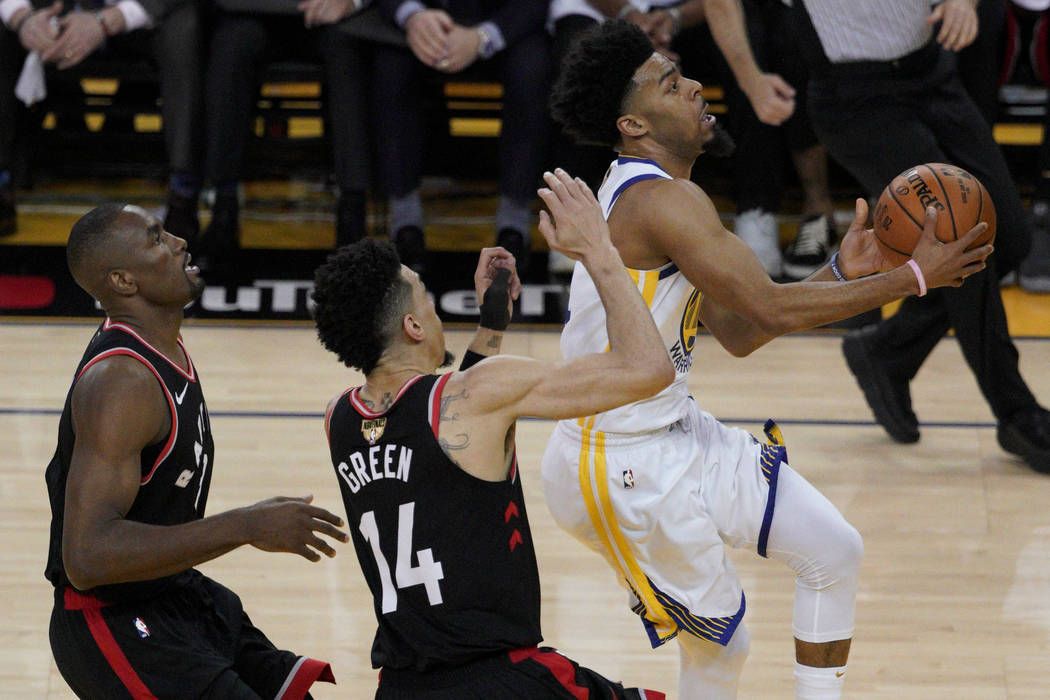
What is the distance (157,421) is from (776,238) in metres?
4.89

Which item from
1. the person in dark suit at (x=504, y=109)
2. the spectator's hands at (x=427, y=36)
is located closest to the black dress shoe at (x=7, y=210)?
the person in dark suit at (x=504, y=109)

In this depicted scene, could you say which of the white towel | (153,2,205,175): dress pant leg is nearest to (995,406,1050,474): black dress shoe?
(153,2,205,175): dress pant leg

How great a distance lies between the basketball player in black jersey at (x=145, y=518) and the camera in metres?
2.64

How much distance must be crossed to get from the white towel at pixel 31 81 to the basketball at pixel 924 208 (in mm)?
5043

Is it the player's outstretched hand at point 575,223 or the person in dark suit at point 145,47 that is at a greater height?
the player's outstretched hand at point 575,223

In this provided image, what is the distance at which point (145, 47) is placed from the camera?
739cm

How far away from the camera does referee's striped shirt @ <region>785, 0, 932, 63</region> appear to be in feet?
16.5

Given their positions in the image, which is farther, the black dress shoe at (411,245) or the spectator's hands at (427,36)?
the black dress shoe at (411,245)

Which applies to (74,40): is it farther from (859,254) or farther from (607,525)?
(607,525)

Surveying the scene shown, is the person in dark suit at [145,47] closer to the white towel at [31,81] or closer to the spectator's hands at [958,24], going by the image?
the white towel at [31,81]

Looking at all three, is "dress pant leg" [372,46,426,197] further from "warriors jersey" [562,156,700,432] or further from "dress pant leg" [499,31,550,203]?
"warriors jersey" [562,156,700,432]

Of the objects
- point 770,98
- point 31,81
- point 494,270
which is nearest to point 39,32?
point 31,81

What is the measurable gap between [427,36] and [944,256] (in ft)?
13.9

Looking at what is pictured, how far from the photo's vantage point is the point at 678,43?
7402 mm
